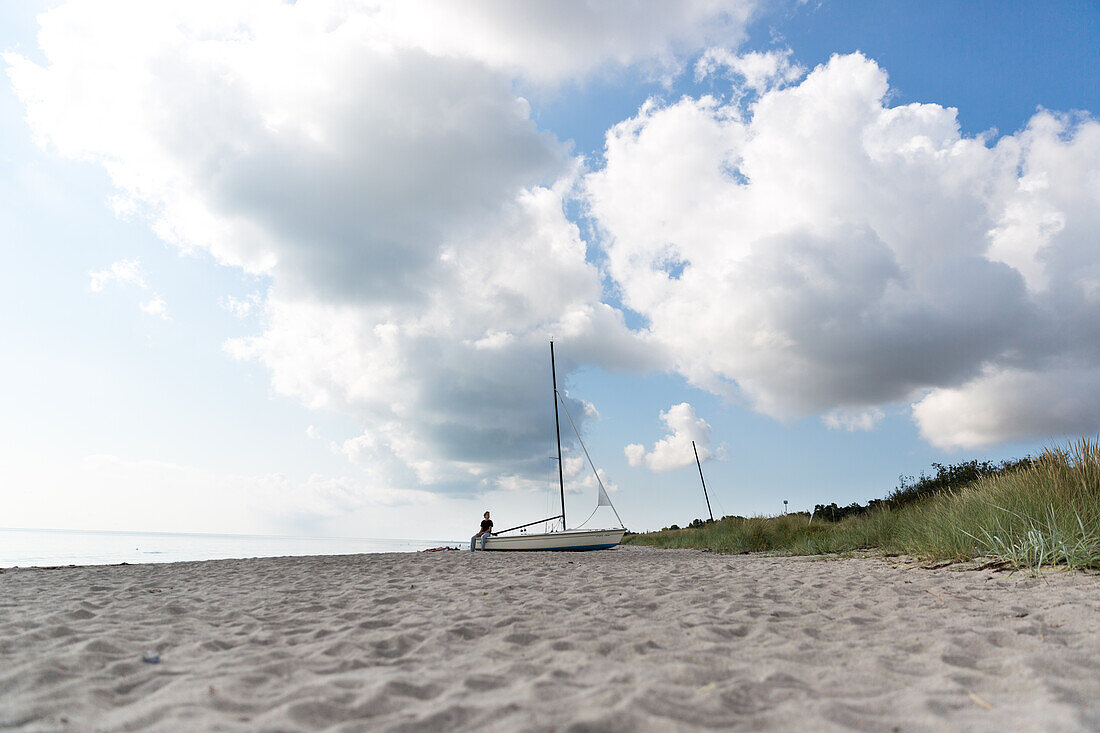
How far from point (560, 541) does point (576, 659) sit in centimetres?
1577

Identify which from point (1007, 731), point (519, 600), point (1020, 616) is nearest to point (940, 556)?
point (1020, 616)

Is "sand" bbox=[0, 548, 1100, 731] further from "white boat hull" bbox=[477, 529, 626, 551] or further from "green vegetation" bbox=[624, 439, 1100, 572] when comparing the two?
"white boat hull" bbox=[477, 529, 626, 551]

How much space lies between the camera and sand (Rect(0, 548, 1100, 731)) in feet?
7.99

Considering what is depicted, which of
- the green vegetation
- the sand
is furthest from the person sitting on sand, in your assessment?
the sand

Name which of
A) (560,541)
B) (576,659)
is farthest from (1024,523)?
(560,541)

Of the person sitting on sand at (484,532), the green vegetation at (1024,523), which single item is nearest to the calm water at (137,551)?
the person sitting on sand at (484,532)

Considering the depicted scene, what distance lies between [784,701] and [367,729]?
6.01 ft

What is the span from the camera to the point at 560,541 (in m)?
18.5

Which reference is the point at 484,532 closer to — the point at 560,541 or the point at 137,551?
the point at 560,541

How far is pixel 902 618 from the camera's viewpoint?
4.24 m

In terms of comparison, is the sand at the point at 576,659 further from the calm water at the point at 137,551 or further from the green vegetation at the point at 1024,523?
the calm water at the point at 137,551

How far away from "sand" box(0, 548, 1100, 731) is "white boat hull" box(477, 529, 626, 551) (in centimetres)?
1237

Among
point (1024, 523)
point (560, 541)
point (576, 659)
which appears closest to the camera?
point (576, 659)

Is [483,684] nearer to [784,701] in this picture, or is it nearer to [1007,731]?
[784,701]
